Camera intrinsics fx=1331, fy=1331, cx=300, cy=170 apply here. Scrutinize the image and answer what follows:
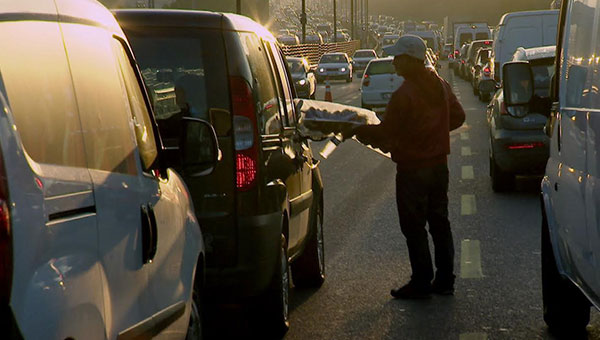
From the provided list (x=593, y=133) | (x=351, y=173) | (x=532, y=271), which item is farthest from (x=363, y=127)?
(x=351, y=173)

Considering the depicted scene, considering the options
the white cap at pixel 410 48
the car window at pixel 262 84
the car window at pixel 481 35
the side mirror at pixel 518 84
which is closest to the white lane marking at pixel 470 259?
the white cap at pixel 410 48

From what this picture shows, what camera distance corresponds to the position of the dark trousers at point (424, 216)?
852 centimetres

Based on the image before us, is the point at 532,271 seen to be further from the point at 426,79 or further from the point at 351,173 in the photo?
the point at 351,173

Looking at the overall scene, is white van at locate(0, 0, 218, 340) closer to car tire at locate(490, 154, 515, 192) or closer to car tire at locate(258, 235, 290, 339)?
car tire at locate(258, 235, 290, 339)

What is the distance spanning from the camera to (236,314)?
7.96 meters

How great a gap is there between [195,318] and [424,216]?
3.31m

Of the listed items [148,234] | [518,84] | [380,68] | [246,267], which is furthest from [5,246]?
[380,68]

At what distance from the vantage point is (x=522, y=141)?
1391cm

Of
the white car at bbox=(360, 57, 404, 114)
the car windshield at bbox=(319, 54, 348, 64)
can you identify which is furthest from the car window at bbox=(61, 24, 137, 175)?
the car windshield at bbox=(319, 54, 348, 64)

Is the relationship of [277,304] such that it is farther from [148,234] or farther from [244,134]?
[148,234]

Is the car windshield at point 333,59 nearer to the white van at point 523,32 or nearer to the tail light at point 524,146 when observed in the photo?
the white van at point 523,32

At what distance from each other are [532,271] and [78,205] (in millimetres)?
5958

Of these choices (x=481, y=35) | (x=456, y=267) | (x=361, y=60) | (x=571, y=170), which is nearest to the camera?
(x=571, y=170)

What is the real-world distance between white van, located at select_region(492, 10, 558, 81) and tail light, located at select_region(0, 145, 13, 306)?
24204 millimetres
